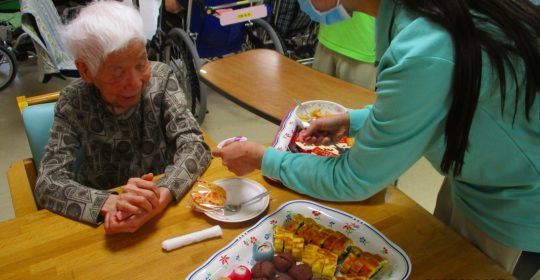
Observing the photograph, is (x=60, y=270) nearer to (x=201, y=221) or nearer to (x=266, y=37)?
(x=201, y=221)

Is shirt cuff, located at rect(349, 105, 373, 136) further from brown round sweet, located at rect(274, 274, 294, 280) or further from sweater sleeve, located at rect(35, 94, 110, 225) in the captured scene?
sweater sleeve, located at rect(35, 94, 110, 225)

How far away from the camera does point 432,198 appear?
2531 millimetres

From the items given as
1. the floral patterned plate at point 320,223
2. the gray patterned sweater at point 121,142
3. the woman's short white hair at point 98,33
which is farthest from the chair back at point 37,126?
the floral patterned plate at point 320,223

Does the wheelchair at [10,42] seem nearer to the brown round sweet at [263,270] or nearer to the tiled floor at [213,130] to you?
the tiled floor at [213,130]

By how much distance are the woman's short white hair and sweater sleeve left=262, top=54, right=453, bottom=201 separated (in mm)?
692

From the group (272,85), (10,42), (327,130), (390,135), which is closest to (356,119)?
(327,130)

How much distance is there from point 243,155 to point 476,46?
57 cm

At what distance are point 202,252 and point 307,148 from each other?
496mm

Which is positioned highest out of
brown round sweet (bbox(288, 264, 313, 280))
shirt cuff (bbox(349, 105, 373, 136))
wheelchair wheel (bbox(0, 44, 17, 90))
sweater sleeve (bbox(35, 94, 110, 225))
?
shirt cuff (bbox(349, 105, 373, 136))

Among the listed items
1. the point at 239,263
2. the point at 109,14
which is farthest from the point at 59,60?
the point at 239,263

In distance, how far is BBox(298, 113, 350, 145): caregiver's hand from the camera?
1213 millimetres

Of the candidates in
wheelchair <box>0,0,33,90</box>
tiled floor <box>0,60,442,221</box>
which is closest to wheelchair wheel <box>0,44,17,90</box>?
wheelchair <box>0,0,33,90</box>

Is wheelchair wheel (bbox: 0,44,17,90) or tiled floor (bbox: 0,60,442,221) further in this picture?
wheelchair wheel (bbox: 0,44,17,90)

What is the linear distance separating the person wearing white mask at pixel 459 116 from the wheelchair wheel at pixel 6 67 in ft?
10.7
